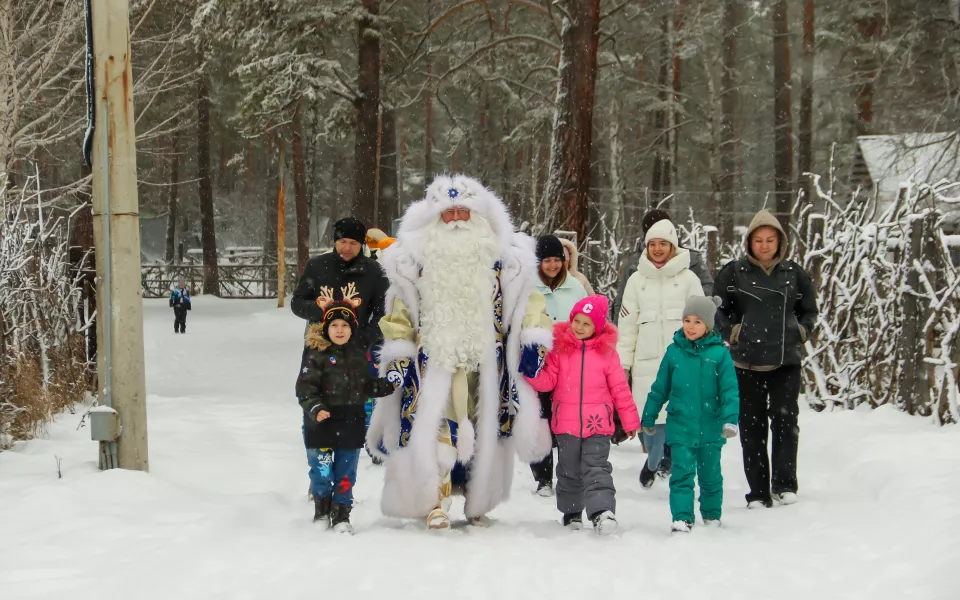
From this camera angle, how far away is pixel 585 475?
5152 millimetres

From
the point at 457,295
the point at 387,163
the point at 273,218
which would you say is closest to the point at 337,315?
the point at 457,295

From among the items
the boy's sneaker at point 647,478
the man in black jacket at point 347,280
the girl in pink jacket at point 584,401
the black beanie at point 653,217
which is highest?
the black beanie at point 653,217

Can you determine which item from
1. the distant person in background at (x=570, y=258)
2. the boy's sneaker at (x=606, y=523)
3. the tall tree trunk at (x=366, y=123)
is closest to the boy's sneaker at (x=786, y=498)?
the boy's sneaker at (x=606, y=523)

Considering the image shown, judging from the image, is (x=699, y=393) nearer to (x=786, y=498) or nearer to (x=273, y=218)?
(x=786, y=498)

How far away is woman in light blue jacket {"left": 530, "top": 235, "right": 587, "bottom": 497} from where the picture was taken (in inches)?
256

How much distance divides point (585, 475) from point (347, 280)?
2.02 meters

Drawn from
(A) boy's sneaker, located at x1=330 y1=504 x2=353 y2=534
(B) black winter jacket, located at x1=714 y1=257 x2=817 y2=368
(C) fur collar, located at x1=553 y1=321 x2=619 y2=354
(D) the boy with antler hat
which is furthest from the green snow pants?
(A) boy's sneaker, located at x1=330 y1=504 x2=353 y2=534

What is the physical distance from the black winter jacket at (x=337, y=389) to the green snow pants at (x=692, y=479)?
172 cm

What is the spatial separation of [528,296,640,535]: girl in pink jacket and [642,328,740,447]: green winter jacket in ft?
0.79

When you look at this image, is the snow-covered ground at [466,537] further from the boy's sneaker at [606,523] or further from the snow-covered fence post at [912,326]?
the snow-covered fence post at [912,326]

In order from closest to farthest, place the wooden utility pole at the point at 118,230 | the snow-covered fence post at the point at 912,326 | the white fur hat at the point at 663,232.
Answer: the wooden utility pole at the point at 118,230
the white fur hat at the point at 663,232
the snow-covered fence post at the point at 912,326

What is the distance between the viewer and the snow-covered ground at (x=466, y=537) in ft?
13.0

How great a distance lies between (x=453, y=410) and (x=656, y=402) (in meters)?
1.20

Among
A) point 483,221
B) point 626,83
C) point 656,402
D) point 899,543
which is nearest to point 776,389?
point 656,402
